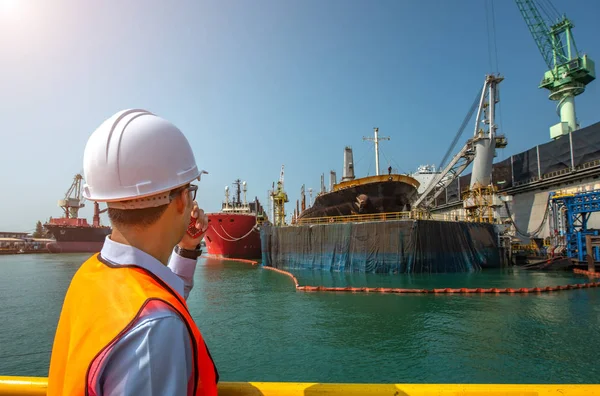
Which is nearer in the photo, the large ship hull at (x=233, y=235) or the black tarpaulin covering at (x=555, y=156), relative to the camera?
the black tarpaulin covering at (x=555, y=156)

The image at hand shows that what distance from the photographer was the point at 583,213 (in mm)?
20062

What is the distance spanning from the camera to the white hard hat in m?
1.12

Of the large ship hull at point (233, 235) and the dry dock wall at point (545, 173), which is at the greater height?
the dry dock wall at point (545, 173)

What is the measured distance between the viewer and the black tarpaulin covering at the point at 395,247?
734 inches

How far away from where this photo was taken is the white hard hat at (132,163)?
1.12 m

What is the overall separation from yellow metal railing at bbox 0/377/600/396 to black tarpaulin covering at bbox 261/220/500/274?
58.2 feet

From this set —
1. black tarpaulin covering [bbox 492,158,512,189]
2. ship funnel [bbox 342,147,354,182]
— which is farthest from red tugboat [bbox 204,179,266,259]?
black tarpaulin covering [bbox 492,158,512,189]

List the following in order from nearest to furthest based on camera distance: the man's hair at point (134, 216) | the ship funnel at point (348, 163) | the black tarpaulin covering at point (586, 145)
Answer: the man's hair at point (134, 216) → the black tarpaulin covering at point (586, 145) → the ship funnel at point (348, 163)

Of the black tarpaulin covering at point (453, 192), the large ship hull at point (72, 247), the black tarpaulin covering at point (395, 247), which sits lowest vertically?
the large ship hull at point (72, 247)

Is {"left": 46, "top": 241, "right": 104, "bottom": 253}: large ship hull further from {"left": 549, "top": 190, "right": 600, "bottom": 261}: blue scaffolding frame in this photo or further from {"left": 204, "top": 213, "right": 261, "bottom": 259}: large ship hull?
{"left": 549, "top": 190, "right": 600, "bottom": 261}: blue scaffolding frame

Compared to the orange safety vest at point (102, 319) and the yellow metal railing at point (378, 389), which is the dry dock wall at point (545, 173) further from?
the orange safety vest at point (102, 319)

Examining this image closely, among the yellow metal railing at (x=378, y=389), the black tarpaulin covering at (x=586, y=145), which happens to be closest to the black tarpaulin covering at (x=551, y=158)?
the black tarpaulin covering at (x=586, y=145)

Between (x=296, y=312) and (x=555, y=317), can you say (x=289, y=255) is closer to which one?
(x=296, y=312)

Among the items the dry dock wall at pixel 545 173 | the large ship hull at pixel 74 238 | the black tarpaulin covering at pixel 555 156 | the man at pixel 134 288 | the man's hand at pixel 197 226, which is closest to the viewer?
the man at pixel 134 288
